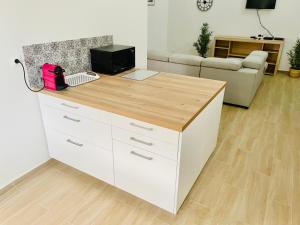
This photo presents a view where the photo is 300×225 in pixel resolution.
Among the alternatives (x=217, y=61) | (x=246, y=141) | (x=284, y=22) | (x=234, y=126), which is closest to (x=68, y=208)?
(x=246, y=141)

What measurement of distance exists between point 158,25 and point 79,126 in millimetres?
4705

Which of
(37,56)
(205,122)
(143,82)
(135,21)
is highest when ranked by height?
(135,21)

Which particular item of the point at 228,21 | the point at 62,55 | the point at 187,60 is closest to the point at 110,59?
the point at 62,55

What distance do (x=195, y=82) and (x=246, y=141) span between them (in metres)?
1.15

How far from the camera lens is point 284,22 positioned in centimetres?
525

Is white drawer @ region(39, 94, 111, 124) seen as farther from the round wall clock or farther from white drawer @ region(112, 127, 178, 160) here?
the round wall clock

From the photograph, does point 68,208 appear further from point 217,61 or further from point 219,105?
point 217,61

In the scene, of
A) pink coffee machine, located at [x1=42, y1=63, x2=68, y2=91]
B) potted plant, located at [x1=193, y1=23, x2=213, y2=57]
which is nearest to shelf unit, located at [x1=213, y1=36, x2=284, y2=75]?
potted plant, located at [x1=193, y1=23, x2=213, y2=57]

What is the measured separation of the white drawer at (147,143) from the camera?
140 cm

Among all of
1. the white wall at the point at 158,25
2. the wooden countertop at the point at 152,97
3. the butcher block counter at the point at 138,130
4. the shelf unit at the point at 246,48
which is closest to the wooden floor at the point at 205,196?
the butcher block counter at the point at 138,130

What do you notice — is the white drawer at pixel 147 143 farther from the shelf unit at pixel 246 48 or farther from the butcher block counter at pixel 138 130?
the shelf unit at pixel 246 48

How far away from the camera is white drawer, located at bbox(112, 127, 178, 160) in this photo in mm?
1397

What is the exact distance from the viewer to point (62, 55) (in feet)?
6.73

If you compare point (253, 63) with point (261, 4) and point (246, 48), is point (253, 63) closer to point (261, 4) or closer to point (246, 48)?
point (246, 48)
